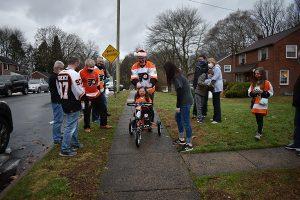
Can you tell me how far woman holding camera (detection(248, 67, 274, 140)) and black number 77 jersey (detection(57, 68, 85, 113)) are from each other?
383 cm

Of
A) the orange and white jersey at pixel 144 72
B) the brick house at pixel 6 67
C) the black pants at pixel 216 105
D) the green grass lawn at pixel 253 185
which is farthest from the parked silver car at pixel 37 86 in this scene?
the green grass lawn at pixel 253 185

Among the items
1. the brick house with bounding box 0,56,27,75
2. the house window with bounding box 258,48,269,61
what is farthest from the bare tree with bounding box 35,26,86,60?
the house window with bounding box 258,48,269,61

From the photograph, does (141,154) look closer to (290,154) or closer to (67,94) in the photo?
(67,94)

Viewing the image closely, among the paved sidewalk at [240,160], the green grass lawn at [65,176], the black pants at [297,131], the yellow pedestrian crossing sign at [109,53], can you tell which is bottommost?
the green grass lawn at [65,176]

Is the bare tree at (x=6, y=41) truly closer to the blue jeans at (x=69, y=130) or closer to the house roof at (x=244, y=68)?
the house roof at (x=244, y=68)

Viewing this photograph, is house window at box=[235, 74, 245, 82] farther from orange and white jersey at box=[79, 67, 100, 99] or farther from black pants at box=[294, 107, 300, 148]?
black pants at box=[294, 107, 300, 148]

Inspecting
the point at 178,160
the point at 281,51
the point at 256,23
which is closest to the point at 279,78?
the point at 281,51

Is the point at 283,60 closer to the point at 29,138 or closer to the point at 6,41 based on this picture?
the point at 29,138

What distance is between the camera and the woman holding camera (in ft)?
25.8

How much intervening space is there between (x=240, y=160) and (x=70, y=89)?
3466mm

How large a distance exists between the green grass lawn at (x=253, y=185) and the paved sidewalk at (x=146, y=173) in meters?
0.23

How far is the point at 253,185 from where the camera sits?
498 centimetres

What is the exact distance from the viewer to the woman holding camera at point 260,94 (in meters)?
7.87

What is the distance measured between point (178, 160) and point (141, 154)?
2.85 feet
